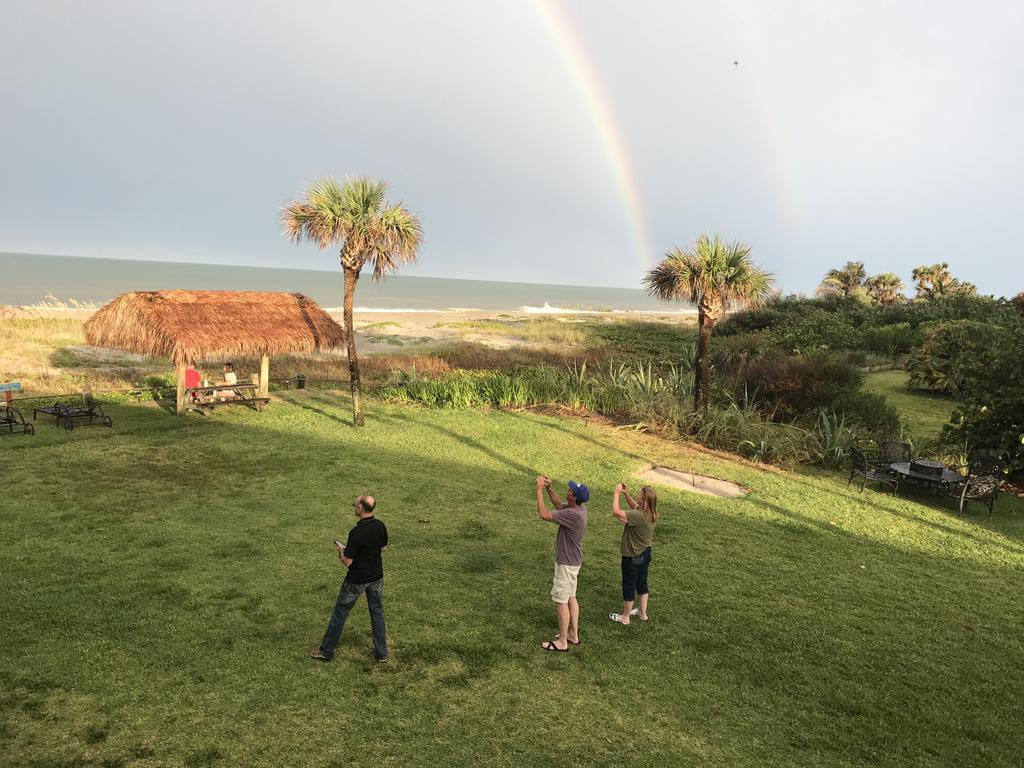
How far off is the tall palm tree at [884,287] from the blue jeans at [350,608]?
210ft

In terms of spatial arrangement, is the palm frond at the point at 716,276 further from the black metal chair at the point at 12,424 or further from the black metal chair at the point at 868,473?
the black metal chair at the point at 12,424

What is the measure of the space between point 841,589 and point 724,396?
11617mm

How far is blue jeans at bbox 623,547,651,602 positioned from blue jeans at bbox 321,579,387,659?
261 cm

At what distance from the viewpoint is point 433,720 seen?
17.0 feet

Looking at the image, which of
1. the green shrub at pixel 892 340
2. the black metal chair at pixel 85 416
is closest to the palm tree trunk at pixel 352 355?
the black metal chair at pixel 85 416

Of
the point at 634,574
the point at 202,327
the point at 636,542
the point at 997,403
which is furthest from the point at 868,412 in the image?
the point at 202,327

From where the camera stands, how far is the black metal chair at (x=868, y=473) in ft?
42.6

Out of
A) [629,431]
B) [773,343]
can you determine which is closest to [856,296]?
[773,343]

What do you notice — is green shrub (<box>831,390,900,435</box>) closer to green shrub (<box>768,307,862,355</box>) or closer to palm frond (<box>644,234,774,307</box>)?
palm frond (<box>644,234,774,307</box>)

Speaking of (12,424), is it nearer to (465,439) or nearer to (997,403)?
(465,439)

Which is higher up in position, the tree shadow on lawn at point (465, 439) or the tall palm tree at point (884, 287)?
the tall palm tree at point (884, 287)

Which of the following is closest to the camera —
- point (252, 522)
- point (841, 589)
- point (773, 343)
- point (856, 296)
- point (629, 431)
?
point (841, 589)

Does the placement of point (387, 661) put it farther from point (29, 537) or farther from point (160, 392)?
point (160, 392)

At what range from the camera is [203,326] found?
55.6 ft
